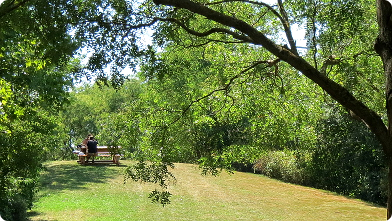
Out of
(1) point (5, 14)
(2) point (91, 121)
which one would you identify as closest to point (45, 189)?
(1) point (5, 14)

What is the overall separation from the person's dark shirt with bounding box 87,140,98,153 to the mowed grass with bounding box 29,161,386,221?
0.88 m

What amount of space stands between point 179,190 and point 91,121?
23.4 m

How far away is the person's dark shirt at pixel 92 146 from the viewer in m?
21.2

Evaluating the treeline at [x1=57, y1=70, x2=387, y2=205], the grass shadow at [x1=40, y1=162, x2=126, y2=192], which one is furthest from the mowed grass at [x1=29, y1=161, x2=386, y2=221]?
the treeline at [x1=57, y1=70, x2=387, y2=205]

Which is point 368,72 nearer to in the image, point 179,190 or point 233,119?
point 233,119

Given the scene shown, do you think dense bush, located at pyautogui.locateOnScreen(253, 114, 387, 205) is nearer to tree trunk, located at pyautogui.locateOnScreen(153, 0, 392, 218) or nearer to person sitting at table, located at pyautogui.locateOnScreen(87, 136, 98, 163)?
person sitting at table, located at pyautogui.locateOnScreen(87, 136, 98, 163)

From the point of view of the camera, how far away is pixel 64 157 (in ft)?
129

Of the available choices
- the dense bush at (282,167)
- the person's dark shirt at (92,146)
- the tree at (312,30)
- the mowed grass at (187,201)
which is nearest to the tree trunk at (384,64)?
the tree at (312,30)

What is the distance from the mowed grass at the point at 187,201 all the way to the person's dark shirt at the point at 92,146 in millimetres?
883

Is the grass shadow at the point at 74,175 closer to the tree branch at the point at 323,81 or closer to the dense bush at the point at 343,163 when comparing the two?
the dense bush at the point at 343,163

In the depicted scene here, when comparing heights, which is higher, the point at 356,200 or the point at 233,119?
the point at 233,119

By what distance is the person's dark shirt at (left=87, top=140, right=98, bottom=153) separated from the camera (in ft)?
69.6

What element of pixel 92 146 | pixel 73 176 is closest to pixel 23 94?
pixel 73 176

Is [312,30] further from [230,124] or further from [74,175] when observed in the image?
[74,175]
